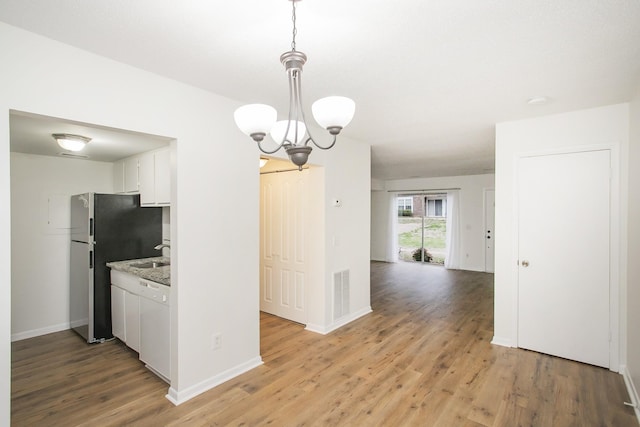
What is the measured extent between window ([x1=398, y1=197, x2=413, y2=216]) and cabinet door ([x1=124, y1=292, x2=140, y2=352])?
24.5 feet

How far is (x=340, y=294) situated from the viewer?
407 cm

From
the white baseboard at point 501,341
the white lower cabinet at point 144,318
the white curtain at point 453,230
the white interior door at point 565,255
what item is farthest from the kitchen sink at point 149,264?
the white curtain at point 453,230

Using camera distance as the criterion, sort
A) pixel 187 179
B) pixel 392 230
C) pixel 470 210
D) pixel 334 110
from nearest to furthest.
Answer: pixel 334 110 < pixel 187 179 < pixel 470 210 < pixel 392 230

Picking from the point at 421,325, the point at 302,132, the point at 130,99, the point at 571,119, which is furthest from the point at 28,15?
the point at 421,325

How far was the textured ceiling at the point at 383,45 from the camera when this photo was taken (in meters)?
1.52

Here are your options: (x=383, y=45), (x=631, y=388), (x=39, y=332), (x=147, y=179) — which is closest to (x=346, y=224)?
(x=147, y=179)

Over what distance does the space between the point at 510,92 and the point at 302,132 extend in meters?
1.97

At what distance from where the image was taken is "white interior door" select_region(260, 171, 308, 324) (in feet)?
13.4

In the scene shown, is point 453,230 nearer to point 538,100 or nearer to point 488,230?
point 488,230

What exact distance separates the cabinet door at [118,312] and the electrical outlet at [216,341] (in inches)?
52.5

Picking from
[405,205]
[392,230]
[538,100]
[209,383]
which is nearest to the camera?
[209,383]

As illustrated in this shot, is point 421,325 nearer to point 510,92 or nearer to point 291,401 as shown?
point 291,401

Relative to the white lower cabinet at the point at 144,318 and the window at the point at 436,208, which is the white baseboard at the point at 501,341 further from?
the window at the point at 436,208

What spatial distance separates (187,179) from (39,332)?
3.24 metres
